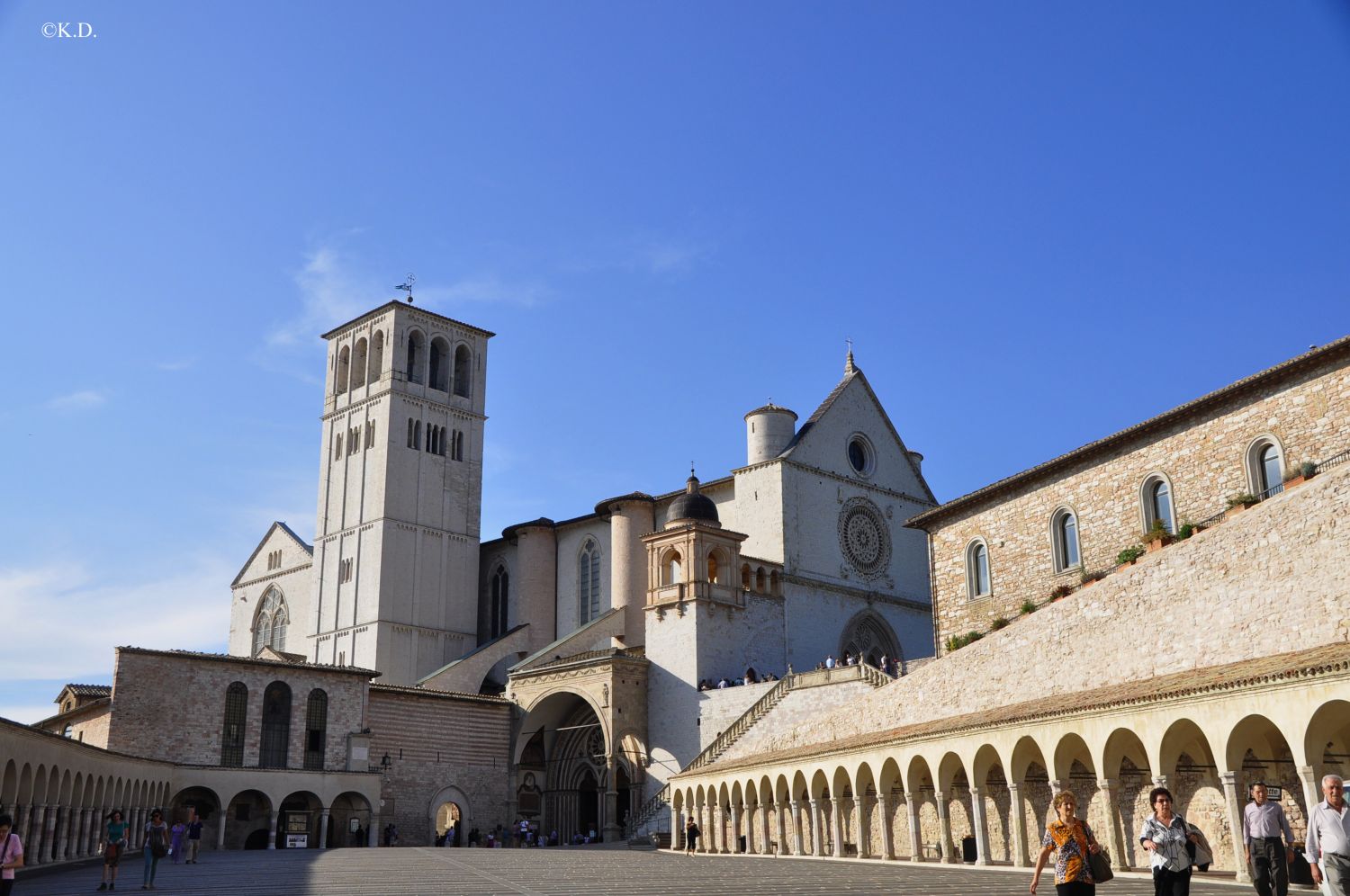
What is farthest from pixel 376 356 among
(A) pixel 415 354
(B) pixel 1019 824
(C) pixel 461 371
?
(B) pixel 1019 824

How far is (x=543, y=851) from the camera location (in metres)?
38.3

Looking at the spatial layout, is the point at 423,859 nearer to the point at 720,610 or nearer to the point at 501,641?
the point at 720,610

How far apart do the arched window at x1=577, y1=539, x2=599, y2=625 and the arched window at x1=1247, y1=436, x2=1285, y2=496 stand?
36.1 m

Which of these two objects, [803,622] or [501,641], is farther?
[501,641]

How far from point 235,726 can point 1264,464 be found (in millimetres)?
33620

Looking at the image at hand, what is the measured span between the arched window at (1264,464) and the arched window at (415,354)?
46563mm

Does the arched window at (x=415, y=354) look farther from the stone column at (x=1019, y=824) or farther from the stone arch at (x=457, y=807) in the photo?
the stone column at (x=1019, y=824)

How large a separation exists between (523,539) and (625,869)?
38.3 m

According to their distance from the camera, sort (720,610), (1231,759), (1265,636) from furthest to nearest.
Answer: (720,610) → (1265,636) → (1231,759)

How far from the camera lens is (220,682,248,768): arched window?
4447cm

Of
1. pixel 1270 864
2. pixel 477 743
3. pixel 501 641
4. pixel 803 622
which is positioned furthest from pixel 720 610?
pixel 1270 864

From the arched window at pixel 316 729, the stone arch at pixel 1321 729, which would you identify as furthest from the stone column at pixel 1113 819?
the arched window at pixel 316 729

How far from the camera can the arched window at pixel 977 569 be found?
35.7m

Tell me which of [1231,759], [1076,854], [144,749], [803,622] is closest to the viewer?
[1076,854]
